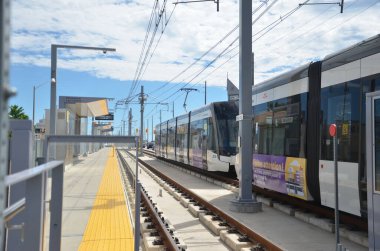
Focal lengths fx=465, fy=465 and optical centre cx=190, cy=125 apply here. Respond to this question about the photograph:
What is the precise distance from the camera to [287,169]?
34.5 ft

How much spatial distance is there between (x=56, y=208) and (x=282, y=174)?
7.13 meters

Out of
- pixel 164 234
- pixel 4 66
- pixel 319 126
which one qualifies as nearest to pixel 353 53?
pixel 319 126

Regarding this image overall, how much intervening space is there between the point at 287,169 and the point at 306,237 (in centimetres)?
228

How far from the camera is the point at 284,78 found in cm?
1109

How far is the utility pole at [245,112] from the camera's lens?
37.6ft

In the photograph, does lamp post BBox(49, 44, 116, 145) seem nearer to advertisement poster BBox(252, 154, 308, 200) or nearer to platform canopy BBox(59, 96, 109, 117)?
advertisement poster BBox(252, 154, 308, 200)

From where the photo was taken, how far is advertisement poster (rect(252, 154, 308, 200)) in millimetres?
9719

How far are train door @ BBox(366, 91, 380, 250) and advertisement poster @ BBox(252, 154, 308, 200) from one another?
3.53m

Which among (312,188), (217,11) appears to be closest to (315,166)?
(312,188)

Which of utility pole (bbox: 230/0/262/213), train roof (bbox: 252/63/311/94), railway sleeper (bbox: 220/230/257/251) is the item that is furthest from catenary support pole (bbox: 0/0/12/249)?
utility pole (bbox: 230/0/262/213)

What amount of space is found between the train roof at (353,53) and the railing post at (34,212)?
554 centimetres

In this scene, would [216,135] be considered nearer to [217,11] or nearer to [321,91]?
[217,11]

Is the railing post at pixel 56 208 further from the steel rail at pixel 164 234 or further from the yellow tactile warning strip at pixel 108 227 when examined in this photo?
the steel rail at pixel 164 234

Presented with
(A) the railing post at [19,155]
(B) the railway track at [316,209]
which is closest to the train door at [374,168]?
(B) the railway track at [316,209]
